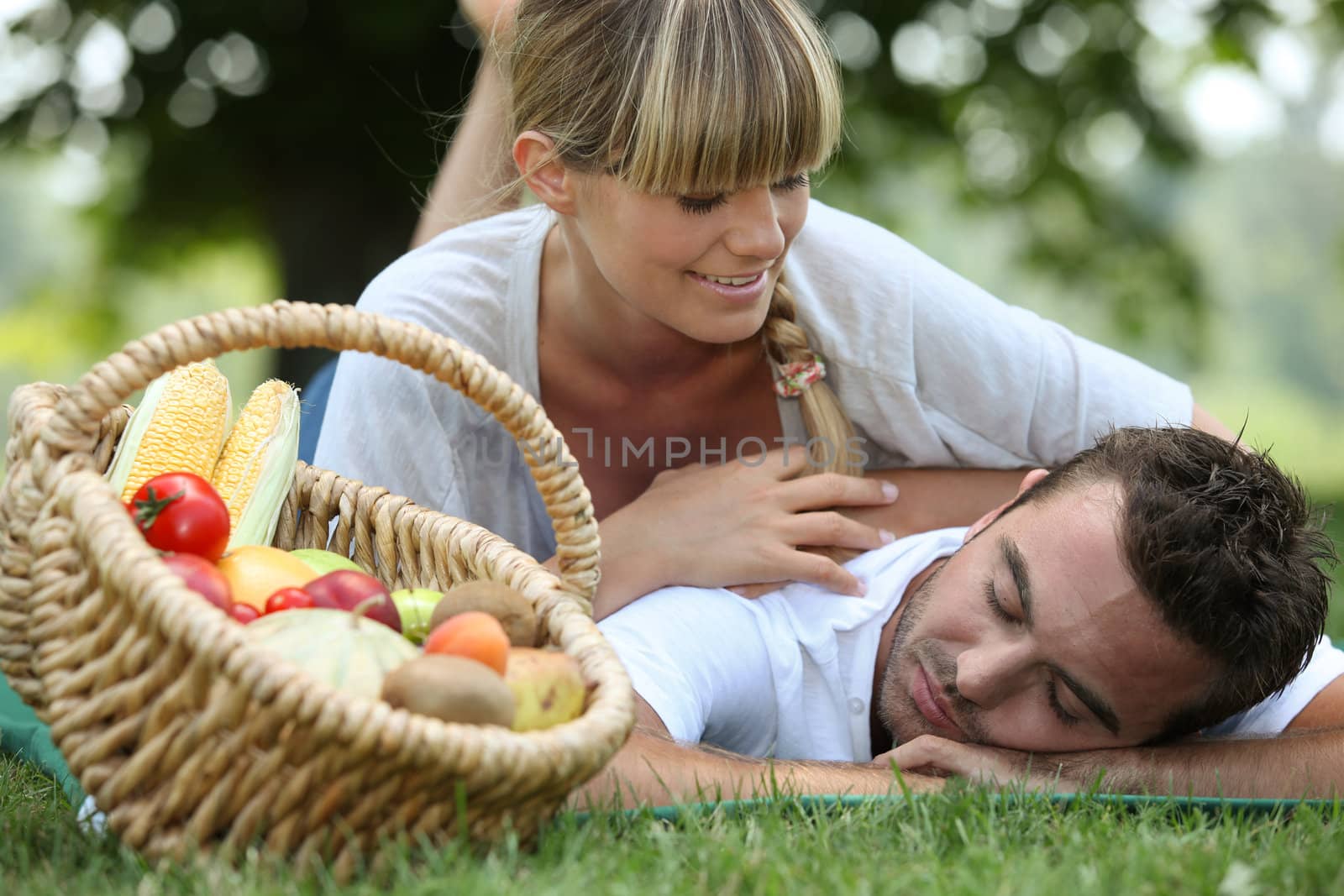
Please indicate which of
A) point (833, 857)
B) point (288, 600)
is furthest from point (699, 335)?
point (833, 857)

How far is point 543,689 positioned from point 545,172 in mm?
1474

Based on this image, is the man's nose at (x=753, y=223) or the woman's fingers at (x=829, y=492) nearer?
the man's nose at (x=753, y=223)

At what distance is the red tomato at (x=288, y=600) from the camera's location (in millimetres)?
1842

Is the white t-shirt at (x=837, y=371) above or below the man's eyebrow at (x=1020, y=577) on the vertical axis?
above

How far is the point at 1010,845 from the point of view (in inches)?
70.8

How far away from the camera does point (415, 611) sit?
6.42 feet

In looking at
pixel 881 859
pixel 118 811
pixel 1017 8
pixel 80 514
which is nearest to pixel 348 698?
pixel 118 811

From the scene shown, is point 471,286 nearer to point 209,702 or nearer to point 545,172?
point 545,172

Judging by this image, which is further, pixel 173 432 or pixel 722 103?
pixel 722 103

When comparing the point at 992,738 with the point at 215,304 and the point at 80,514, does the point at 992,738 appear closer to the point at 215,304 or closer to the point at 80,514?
the point at 80,514

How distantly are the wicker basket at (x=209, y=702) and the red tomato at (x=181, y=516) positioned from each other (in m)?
0.14

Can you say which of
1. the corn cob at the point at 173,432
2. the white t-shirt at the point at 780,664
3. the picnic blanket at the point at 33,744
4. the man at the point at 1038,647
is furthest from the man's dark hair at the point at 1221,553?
the picnic blanket at the point at 33,744

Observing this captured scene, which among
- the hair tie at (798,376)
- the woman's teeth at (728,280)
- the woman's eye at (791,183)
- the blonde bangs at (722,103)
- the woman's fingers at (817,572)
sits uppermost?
the blonde bangs at (722,103)

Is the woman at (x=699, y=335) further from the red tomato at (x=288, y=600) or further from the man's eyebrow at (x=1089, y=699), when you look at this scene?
the red tomato at (x=288, y=600)
